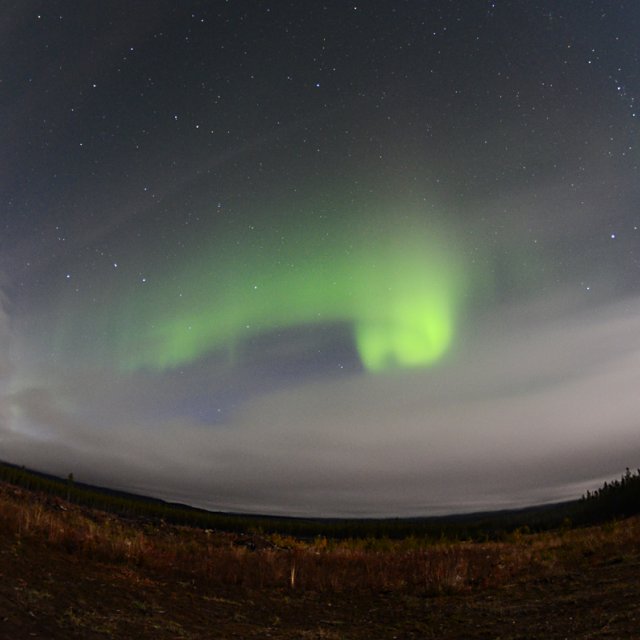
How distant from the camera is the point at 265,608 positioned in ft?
32.2

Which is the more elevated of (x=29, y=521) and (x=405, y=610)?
(x=29, y=521)

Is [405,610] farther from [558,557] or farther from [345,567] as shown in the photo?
[558,557]

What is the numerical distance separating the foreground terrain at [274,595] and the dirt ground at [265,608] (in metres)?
0.02

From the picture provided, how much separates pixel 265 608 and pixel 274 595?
51.9 inches

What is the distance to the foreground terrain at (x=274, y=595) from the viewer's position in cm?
705

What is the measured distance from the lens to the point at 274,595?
36.3 feet

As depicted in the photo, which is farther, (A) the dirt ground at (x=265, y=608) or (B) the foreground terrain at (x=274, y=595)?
(B) the foreground terrain at (x=274, y=595)

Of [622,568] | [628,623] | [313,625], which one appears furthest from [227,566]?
[622,568]

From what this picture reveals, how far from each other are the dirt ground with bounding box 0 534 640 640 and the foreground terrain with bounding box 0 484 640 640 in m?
0.02

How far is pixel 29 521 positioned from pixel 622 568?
13548 millimetres

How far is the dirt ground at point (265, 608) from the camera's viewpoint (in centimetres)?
668

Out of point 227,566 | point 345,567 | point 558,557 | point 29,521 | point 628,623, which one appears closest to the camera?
point 628,623

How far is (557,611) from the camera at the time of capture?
352 inches

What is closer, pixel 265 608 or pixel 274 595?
pixel 265 608
